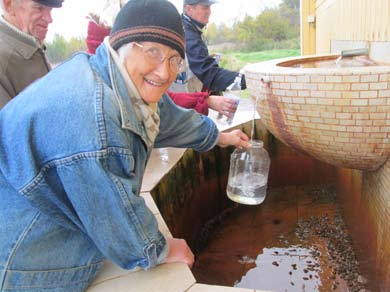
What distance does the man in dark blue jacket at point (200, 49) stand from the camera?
10.3 ft

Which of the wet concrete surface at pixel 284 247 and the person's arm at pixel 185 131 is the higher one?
the person's arm at pixel 185 131

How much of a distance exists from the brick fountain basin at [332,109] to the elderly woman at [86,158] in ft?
2.18

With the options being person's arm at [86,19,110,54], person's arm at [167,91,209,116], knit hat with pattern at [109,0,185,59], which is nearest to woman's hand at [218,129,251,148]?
person's arm at [167,91,209,116]

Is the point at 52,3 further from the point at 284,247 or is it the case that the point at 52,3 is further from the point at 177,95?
the point at 284,247

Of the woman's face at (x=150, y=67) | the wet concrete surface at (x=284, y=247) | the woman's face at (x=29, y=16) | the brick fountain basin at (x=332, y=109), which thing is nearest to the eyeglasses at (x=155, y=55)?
the woman's face at (x=150, y=67)

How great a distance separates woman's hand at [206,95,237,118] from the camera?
2.44 meters

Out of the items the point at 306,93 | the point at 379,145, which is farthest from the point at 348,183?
the point at 306,93

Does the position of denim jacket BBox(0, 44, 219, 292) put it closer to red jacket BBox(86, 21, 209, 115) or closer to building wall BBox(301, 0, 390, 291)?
red jacket BBox(86, 21, 209, 115)

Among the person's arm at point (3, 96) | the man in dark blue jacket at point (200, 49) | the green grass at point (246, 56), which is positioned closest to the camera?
the person's arm at point (3, 96)

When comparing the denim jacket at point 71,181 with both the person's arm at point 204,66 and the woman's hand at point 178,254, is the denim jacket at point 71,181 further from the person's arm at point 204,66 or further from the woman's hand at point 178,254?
the person's arm at point 204,66

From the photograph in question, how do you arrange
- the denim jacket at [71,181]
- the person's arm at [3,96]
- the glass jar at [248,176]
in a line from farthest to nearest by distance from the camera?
1. the glass jar at [248,176]
2. the person's arm at [3,96]
3. the denim jacket at [71,181]

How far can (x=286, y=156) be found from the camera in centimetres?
360

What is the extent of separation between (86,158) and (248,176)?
165 cm

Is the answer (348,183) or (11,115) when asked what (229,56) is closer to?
(348,183)
